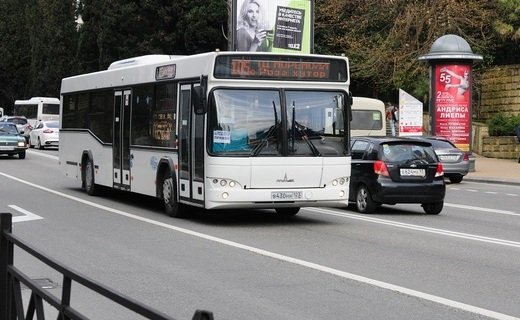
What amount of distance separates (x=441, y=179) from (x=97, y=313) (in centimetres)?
1087

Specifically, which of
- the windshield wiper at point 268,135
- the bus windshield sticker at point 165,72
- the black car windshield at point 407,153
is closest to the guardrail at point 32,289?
the windshield wiper at point 268,135

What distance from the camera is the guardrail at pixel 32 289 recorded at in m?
3.65

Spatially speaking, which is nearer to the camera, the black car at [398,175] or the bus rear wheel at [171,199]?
the bus rear wheel at [171,199]

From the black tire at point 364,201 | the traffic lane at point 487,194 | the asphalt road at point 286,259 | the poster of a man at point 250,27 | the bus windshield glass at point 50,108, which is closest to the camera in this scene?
the asphalt road at point 286,259

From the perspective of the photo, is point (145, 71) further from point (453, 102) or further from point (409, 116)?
point (453, 102)

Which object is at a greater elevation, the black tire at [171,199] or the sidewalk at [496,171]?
the black tire at [171,199]

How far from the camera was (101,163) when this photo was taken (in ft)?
63.7

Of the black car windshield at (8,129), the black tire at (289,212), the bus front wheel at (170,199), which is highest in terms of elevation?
the black car windshield at (8,129)

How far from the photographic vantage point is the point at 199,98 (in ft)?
44.2

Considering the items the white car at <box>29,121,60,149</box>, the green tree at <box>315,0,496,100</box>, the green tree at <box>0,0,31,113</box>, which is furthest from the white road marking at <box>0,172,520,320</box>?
the green tree at <box>0,0,31,113</box>

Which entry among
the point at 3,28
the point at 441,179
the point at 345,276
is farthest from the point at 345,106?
the point at 3,28

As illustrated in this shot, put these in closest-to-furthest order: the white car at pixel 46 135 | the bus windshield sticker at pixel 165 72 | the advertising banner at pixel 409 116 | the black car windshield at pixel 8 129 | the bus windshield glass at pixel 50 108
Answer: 1. the bus windshield sticker at pixel 165 72
2. the advertising banner at pixel 409 116
3. the black car windshield at pixel 8 129
4. the white car at pixel 46 135
5. the bus windshield glass at pixel 50 108

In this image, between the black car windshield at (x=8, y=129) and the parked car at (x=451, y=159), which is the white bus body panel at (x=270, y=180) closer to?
the parked car at (x=451, y=159)

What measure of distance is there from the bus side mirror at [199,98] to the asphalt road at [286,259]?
191cm
